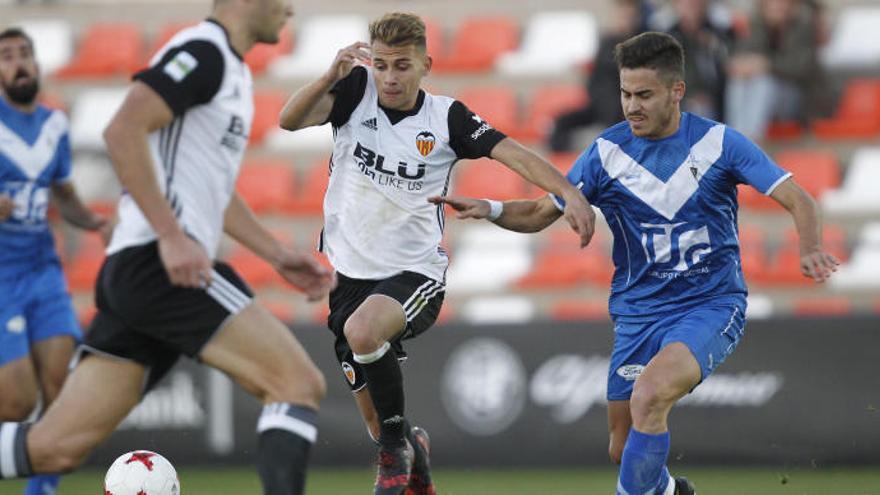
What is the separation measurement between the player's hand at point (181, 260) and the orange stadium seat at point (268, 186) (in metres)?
9.17

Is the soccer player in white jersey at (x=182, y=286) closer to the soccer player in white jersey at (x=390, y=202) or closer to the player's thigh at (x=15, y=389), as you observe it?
the soccer player in white jersey at (x=390, y=202)

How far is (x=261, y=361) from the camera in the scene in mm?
5652

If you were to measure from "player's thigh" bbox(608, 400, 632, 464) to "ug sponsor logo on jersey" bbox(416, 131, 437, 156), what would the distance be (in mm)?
1614

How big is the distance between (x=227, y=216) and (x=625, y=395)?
7.54 ft

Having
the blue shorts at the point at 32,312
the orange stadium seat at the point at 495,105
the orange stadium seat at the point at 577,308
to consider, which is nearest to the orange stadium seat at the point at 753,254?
the orange stadium seat at the point at 577,308

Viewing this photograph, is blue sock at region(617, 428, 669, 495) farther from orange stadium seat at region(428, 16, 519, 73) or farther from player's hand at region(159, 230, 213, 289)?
orange stadium seat at region(428, 16, 519, 73)

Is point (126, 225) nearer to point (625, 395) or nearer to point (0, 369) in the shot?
point (625, 395)

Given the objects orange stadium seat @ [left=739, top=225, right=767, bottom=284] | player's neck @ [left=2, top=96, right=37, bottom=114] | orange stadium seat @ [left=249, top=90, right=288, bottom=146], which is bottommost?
orange stadium seat @ [left=739, top=225, right=767, bottom=284]

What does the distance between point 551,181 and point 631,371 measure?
3.51ft

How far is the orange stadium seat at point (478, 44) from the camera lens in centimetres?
1555

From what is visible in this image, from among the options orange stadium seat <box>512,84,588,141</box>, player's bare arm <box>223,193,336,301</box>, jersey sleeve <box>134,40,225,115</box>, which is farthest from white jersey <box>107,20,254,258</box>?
orange stadium seat <box>512,84,588,141</box>

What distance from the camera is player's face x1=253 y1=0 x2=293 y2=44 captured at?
5.87 m

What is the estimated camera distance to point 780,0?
13734mm

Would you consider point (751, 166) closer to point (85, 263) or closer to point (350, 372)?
point (350, 372)
